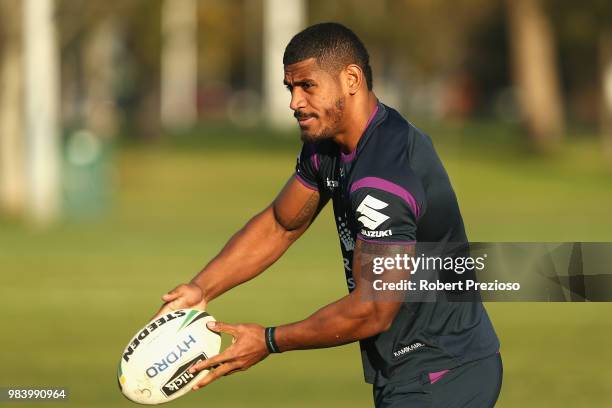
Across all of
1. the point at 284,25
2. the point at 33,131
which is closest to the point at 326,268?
the point at 33,131

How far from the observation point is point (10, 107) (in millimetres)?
34062

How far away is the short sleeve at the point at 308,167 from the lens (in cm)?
684

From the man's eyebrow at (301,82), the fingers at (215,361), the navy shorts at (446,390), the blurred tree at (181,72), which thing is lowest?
the navy shorts at (446,390)

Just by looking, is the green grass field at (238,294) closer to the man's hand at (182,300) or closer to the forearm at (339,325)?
the man's hand at (182,300)

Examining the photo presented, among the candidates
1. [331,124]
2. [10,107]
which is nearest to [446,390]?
[331,124]

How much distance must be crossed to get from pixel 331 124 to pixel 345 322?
0.88 meters

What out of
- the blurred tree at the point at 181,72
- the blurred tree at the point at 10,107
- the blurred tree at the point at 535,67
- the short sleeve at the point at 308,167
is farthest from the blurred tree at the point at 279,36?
the short sleeve at the point at 308,167

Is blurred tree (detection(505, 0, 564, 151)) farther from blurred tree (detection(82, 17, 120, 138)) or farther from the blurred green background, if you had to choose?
blurred tree (detection(82, 17, 120, 138))

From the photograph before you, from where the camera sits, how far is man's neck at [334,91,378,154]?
6.39 meters

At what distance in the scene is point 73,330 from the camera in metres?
16.3

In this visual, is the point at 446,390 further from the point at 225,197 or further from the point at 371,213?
the point at 225,197

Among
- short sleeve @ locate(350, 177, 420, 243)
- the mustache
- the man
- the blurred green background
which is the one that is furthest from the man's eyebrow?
the blurred green background

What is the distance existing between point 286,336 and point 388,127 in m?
1.03

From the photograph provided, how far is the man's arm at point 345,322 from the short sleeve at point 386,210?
50 mm
